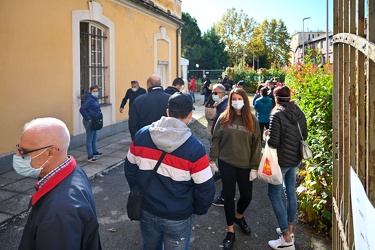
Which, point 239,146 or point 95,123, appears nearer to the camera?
point 239,146

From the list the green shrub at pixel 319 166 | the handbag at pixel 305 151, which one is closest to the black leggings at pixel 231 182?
the handbag at pixel 305 151

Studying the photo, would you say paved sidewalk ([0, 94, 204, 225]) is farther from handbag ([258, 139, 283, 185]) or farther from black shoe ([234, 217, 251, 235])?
handbag ([258, 139, 283, 185])

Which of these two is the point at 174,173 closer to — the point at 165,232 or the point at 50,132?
the point at 165,232

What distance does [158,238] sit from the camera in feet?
9.12

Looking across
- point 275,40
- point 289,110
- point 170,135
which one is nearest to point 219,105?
point 289,110

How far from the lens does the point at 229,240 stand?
12.8 ft

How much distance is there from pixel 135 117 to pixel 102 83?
516 cm

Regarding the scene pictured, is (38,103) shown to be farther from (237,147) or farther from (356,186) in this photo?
(356,186)

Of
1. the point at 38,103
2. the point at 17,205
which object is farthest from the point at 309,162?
the point at 38,103

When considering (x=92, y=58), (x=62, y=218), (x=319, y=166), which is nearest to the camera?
(x=62, y=218)

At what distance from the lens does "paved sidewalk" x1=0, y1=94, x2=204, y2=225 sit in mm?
4867

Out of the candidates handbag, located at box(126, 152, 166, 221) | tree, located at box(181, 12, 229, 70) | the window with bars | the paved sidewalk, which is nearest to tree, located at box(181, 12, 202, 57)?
tree, located at box(181, 12, 229, 70)

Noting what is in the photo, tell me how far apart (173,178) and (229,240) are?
1.70 m

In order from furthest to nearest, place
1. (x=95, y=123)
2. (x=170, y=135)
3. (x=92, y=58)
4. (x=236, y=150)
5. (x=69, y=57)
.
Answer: (x=92, y=58)
(x=69, y=57)
(x=95, y=123)
(x=236, y=150)
(x=170, y=135)
